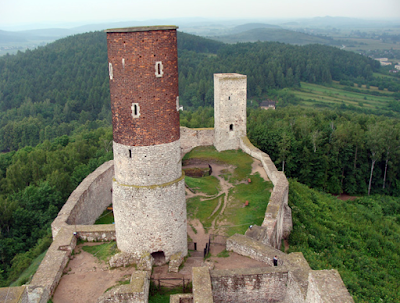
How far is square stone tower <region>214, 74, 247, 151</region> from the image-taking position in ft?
116

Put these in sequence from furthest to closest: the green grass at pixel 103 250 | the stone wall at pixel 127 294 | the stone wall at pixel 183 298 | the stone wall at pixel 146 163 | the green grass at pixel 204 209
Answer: the green grass at pixel 204 209
the green grass at pixel 103 250
the stone wall at pixel 146 163
the stone wall at pixel 127 294
the stone wall at pixel 183 298

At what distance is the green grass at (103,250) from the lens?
56.8ft

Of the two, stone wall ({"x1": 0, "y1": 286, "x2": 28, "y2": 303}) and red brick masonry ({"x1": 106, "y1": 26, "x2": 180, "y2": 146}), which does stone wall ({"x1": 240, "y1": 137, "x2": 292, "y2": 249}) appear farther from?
stone wall ({"x1": 0, "y1": 286, "x2": 28, "y2": 303})

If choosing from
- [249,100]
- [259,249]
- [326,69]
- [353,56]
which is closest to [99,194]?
[259,249]

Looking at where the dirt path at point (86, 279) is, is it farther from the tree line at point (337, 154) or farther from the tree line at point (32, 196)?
the tree line at point (337, 154)

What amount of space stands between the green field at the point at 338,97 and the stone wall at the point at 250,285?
Result: 83614 mm

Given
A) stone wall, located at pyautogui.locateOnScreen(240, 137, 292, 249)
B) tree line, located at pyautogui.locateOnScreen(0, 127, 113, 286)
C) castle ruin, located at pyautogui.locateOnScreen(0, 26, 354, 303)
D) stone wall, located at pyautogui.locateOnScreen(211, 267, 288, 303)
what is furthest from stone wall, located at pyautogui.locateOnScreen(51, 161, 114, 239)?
stone wall, located at pyautogui.locateOnScreen(240, 137, 292, 249)

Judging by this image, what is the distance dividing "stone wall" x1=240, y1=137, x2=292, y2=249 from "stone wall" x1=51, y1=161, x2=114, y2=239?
35.8 feet

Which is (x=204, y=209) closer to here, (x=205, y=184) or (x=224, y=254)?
(x=205, y=184)

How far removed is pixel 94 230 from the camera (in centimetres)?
1884

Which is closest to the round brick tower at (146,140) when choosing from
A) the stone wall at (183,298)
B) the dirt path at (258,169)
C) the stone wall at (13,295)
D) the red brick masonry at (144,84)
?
the red brick masonry at (144,84)

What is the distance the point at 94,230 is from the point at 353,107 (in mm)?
83903

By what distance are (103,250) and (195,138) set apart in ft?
70.9

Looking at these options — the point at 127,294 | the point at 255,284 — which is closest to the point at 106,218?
the point at 127,294
